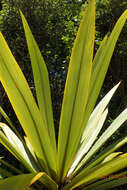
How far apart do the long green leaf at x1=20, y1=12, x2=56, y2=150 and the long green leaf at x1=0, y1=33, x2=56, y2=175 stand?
0.16 meters

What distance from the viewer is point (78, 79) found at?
2.01 feet

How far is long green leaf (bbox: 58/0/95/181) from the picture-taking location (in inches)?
23.0

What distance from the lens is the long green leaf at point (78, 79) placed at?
58 centimetres

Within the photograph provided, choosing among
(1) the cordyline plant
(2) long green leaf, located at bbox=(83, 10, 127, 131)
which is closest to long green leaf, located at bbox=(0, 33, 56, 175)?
(1) the cordyline plant

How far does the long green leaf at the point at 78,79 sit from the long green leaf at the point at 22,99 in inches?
2.6

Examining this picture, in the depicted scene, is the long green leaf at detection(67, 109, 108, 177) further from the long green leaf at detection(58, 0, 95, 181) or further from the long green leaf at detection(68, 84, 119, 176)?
the long green leaf at detection(58, 0, 95, 181)

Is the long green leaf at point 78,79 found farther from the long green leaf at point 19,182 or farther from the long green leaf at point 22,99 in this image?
the long green leaf at point 19,182

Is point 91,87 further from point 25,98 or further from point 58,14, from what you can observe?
point 58,14

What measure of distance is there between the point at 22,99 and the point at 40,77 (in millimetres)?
193

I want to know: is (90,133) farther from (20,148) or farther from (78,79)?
(78,79)

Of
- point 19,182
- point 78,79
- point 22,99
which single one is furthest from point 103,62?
point 19,182

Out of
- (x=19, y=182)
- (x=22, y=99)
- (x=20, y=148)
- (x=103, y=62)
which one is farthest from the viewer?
(x=20, y=148)

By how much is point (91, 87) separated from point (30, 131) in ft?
1.03

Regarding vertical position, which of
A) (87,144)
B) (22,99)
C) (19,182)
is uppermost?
(22,99)
